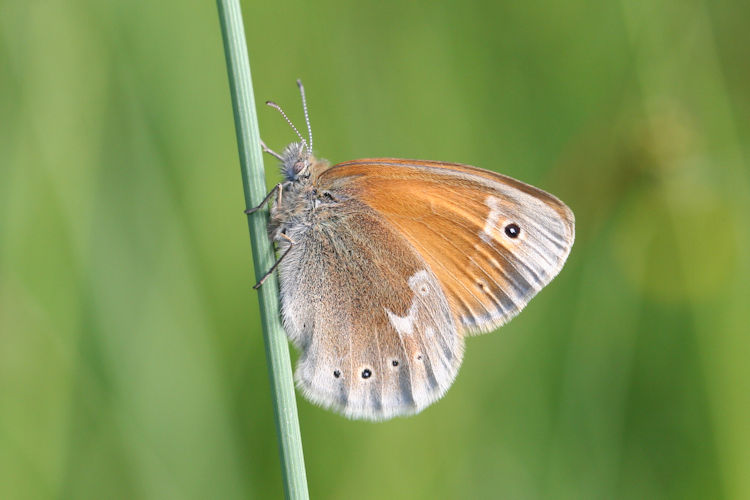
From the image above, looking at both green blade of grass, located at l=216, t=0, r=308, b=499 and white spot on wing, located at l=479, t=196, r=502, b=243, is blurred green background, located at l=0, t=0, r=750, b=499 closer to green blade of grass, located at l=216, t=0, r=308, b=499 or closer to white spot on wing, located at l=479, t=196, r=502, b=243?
white spot on wing, located at l=479, t=196, r=502, b=243

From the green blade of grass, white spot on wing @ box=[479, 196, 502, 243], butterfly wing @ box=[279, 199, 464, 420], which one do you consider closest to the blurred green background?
butterfly wing @ box=[279, 199, 464, 420]

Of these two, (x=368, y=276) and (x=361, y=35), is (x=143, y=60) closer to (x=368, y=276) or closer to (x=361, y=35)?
(x=361, y=35)

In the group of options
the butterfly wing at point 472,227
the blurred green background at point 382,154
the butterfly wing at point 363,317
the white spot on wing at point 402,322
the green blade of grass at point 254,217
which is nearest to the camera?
the green blade of grass at point 254,217

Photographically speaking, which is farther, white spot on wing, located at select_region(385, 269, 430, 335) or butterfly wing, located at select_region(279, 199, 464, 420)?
white spot on wing, located at select_region(385, 269, 430, 335)

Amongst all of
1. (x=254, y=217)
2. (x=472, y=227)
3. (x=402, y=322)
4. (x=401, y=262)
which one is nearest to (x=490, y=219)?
(x=472, y=227)

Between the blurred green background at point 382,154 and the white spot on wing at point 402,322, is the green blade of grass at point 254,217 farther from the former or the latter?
the blurred green background at point 382,154

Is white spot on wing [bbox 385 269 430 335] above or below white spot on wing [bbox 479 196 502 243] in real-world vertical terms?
below

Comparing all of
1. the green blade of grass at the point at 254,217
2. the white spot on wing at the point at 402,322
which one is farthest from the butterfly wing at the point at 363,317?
the green blade of grass at the point at 254,217
